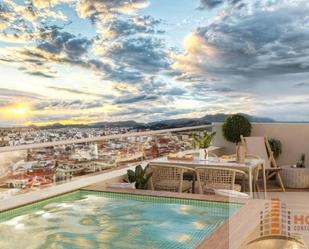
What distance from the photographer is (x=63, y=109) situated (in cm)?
933

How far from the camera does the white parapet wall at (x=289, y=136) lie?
317 inches

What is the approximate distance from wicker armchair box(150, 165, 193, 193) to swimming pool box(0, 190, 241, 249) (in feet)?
2.67

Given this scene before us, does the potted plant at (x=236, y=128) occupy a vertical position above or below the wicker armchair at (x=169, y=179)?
above

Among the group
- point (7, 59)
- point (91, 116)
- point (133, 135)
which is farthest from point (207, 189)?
point (7, 59)

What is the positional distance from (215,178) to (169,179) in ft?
2.07

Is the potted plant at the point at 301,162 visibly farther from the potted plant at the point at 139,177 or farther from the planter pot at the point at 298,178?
the potted plant at the point at 139,177

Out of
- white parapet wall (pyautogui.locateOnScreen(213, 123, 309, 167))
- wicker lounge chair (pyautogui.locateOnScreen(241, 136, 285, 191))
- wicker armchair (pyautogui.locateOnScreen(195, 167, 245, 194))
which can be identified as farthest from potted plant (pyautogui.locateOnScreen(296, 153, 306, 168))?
wicker armchair (pyautogui.locateOnScreen(195, 167, 245, 194))

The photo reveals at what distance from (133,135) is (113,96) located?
15.1 ft

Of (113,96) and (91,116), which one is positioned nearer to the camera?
(91,116)

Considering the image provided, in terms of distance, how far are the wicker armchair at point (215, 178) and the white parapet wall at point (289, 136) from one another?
Result: 11.2 feet

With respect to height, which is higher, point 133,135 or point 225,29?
point 225,29

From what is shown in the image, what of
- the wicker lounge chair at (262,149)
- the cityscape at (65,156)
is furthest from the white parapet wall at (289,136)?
the cityscape at (65,156)

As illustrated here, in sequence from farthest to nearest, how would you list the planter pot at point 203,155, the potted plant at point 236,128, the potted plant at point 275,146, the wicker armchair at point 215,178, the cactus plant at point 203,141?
the potted plant at point 236,128 → the potted plant at point 275,146 → the cactus plant at point 203,141 → the planter pot at point 203,155 → the wicker armchair at point 215,178

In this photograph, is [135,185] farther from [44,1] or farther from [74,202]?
[44,1]
